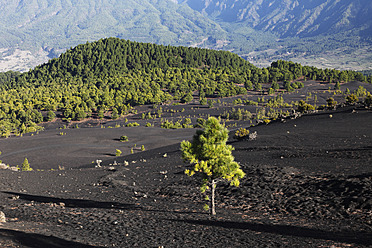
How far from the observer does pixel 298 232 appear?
49.8 ft

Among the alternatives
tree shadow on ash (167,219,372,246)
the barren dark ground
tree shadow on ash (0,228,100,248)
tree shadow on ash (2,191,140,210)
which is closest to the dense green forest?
the barren dark ground

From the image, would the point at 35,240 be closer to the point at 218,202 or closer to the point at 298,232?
the point at 298,232

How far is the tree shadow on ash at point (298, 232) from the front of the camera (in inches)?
543

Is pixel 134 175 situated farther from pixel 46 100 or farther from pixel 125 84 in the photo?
pixel 125 84

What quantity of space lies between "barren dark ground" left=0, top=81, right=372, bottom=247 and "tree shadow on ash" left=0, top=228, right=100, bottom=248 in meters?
0.04

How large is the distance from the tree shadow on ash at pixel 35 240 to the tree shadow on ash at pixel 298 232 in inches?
255

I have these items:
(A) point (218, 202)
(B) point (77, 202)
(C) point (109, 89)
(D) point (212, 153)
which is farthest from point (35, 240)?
(C) point (109, 89)

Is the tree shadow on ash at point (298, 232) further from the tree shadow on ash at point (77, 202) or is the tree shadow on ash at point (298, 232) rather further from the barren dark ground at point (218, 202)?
the tree shadow on ash at point (77, 202)

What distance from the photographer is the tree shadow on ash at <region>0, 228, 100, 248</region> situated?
12.7 metres

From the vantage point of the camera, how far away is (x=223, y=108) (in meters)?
134

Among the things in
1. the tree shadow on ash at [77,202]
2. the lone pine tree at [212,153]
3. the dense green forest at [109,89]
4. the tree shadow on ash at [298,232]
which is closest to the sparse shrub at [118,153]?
the tree shadow on ash at [77,202]

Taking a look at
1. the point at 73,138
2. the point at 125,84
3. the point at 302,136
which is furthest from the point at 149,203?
the point at 125,84

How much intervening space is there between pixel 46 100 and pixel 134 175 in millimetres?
124312

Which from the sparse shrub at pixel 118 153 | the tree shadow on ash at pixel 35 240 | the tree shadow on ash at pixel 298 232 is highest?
the tree shadow on ash at pixel 35 240
